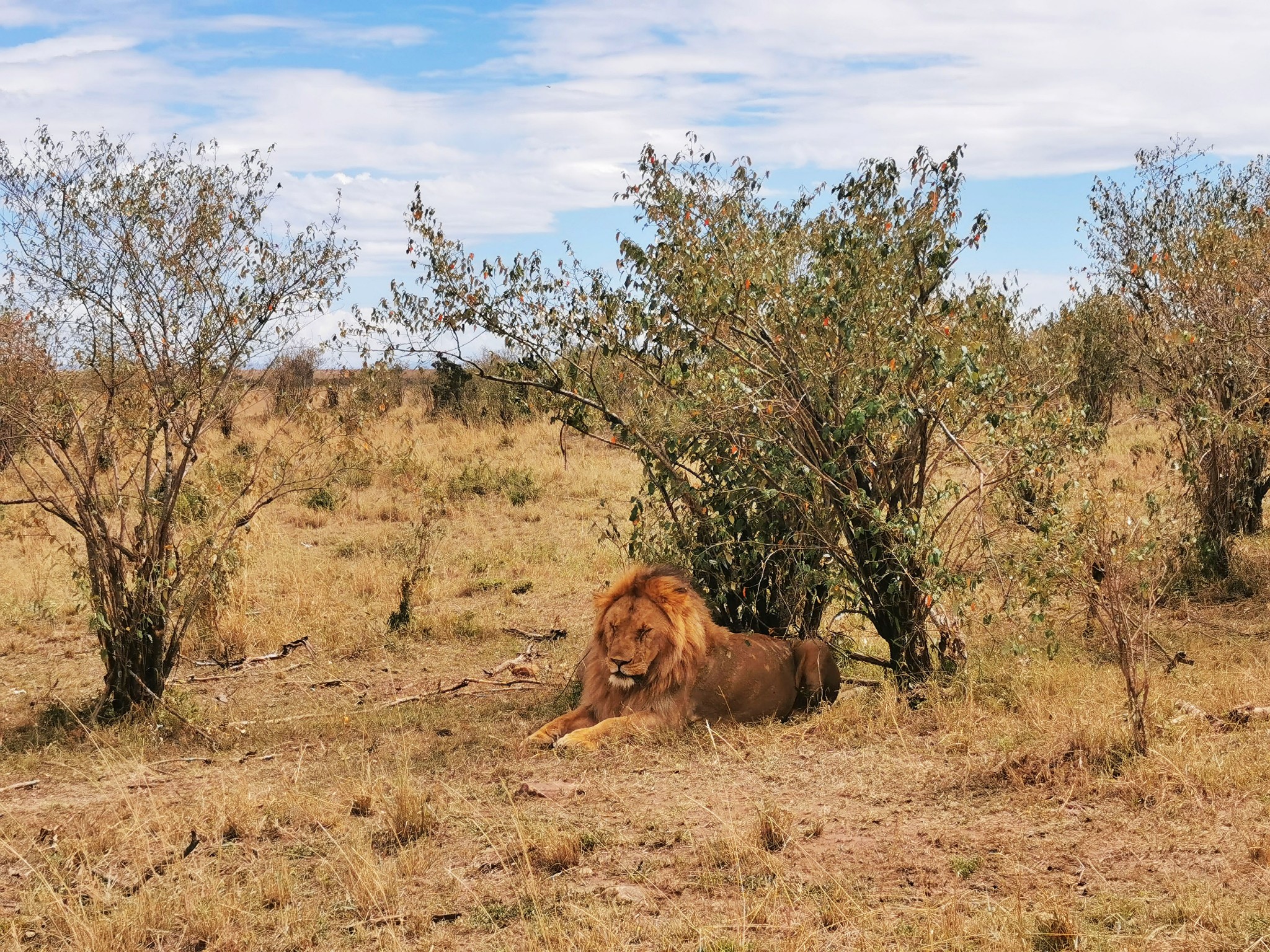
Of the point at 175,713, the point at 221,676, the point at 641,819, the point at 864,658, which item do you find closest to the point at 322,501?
the point at 221,676

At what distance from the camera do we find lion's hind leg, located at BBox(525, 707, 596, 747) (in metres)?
7.03

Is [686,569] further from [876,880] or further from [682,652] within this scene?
[876,880]

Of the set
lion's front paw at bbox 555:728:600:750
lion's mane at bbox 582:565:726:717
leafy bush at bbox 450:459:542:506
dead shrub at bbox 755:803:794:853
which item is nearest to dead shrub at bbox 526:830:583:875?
dead shrub at bbox 755:803:794:853

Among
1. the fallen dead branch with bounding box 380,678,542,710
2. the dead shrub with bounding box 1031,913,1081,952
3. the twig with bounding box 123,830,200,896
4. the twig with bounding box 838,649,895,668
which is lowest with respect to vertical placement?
the dead shrub with bounding box 1031,913,1081,952

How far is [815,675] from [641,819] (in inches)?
85.2

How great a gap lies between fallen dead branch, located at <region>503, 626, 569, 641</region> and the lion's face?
313 centimetres

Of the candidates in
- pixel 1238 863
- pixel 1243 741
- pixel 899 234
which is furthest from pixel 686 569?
pixel 1238 863

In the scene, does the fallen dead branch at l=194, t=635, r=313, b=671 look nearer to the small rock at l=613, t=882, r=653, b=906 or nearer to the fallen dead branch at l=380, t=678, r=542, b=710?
the fallen dead branch at l=380, t=678, r=542, b=710

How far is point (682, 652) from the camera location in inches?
275

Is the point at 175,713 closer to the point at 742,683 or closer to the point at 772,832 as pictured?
the point at 742,683

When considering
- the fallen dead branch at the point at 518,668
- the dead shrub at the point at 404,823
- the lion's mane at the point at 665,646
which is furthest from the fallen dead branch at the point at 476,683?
the dead shrub at the point at 404,823

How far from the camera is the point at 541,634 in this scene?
33.8 feet

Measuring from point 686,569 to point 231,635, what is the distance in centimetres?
403

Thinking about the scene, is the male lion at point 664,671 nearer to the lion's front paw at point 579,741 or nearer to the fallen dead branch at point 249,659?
the lion's front paw at point 579,741
